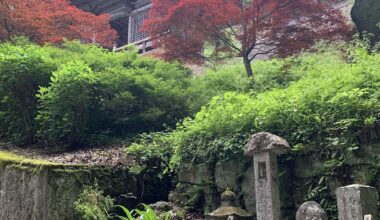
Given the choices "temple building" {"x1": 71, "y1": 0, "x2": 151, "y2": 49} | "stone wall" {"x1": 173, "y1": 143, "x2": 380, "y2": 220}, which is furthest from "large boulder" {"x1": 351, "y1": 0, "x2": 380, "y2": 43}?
"temple building" {"x1": 71, "y1": 0, "x2": 151, "y2": 49}

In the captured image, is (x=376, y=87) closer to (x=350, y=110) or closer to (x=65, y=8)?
(x=350, y=110)

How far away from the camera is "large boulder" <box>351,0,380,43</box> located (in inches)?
490

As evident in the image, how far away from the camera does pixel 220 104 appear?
7.75m

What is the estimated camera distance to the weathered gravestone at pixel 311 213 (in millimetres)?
5043

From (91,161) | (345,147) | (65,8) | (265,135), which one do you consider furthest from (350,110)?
(65,8)

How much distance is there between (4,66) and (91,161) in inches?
125

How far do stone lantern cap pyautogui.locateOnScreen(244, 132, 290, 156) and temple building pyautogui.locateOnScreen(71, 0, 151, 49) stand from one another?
47.5 ft

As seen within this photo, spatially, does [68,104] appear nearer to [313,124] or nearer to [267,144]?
[267,144]

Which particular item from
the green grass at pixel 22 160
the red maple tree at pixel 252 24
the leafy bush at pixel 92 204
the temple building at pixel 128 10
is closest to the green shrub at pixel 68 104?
the green grass at pixel 22 160

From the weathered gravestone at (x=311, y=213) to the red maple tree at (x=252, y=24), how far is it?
6293mm

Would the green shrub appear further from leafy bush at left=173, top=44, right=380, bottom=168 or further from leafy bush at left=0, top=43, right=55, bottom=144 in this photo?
leafy bush at left=173, top=44, right=380, bottom=168

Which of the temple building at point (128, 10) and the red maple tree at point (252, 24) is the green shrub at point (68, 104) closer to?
the red maple tree at point (252, 24)

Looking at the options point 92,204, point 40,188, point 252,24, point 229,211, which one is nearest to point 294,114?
point 229,211

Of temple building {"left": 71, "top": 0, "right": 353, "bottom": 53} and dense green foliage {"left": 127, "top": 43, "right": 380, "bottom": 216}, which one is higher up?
temple building {"left": 71, "top": 0, "right": 353, "bottom": 53}
